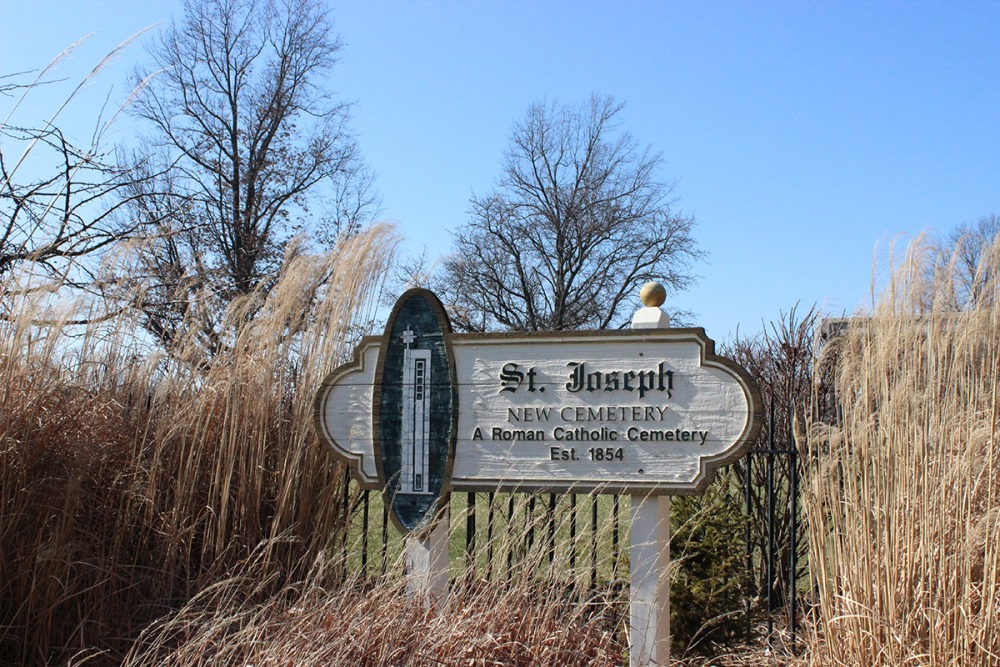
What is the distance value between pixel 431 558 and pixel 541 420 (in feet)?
2.86

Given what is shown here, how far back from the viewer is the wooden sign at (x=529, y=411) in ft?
12.4

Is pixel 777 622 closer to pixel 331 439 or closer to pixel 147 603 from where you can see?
pixel 331 439

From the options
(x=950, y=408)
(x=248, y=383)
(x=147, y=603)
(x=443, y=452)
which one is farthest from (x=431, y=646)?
(x=950, y=408)

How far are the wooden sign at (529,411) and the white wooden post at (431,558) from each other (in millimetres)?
88

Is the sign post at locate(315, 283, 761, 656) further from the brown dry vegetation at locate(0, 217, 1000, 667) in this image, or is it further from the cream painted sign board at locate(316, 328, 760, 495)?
the brown dry vegetation at locate(0, 217, 1000, 667)

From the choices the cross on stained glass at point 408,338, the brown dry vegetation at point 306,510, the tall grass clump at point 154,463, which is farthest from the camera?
the cross on stained glass at point 408,338

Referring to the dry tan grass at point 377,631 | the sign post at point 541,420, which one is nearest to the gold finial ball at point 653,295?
the sign post at point 541,420

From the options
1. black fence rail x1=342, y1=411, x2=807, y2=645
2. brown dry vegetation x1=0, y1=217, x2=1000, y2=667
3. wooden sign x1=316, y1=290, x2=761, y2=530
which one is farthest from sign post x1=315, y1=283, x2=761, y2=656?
brown dry vegetation x1=0, y1=217, x2=1000, y2=667

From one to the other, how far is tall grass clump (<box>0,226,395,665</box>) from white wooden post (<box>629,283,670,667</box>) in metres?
1.53

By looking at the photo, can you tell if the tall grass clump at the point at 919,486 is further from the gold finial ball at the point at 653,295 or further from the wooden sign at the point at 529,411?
the gold finial ball at the point at 653,295

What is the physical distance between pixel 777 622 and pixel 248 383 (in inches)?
132

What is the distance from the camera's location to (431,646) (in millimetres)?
3273

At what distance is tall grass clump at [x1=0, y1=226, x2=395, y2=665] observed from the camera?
3.64 meters

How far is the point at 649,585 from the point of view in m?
3.73
